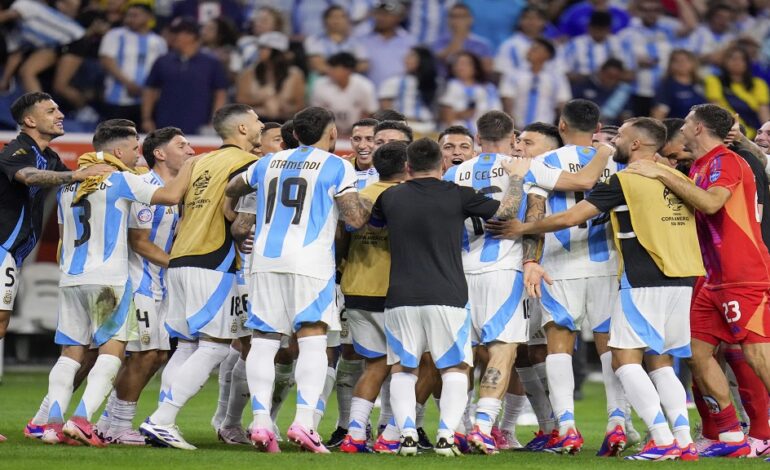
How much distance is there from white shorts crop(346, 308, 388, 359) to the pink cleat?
827 millimetres

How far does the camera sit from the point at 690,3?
20.6 metres

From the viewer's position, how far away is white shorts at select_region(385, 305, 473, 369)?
8.75 metres

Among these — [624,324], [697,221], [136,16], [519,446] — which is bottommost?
[519,446]

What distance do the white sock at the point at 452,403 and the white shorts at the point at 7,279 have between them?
3.54 meters

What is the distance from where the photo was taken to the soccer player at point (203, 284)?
9199mm

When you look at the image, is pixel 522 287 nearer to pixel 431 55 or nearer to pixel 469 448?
pixel 469 448

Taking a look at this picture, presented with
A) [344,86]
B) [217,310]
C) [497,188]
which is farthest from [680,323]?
[344,86]

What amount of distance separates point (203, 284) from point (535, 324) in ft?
8.58

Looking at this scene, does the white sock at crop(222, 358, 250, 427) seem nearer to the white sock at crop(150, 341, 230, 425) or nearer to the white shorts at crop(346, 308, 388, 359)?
the white sock at crop(150, 341, 230, 425)

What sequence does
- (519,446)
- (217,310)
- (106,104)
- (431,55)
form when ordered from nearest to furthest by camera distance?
(217,310), (519,446), (106,104), (431,55)

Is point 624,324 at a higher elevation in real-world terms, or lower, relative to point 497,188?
lower

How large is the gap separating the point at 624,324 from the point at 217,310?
3013mm

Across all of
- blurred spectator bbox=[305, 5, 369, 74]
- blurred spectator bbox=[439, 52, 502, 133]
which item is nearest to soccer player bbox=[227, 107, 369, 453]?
blurred spectator bbox=[439, 52, 502, 133]

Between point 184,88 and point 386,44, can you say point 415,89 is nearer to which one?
point 386,44
